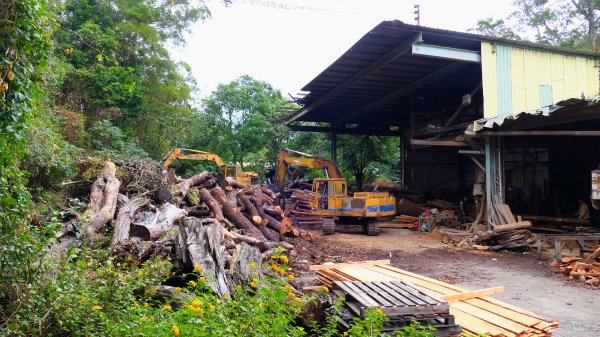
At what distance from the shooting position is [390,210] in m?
15.3

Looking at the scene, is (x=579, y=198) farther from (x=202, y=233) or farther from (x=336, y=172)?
(x=202, y=233)

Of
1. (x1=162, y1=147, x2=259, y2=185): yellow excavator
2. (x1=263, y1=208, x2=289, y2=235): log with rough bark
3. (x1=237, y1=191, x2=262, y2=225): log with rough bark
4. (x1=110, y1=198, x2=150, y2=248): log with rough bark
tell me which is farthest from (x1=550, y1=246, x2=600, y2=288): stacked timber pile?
(x1=162, y1=147, x2=259, y2=185): yellow excavator

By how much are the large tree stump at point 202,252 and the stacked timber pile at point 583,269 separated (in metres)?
6.73

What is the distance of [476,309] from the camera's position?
475cm

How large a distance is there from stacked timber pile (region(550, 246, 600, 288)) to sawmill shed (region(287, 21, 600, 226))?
3138mm

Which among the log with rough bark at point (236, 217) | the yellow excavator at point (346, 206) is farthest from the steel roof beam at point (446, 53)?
the log with rough bark at point (236, 217)

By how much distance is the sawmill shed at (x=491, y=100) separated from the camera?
12047mm

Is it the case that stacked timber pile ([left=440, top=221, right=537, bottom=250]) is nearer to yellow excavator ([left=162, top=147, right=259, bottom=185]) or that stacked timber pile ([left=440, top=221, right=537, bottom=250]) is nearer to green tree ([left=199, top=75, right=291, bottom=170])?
yellow excavator ([left=162, top=147, right=259, bottom=185])

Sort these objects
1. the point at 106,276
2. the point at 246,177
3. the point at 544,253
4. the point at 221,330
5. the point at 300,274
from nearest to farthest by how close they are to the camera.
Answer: the point at 221,330 < the point at 106,276 < the point at 300,274 < the point at 544,253 < the point at 246,177

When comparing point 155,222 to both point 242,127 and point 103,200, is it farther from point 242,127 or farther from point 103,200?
point 242,127

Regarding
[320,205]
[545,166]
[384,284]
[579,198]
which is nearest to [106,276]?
[384,284]

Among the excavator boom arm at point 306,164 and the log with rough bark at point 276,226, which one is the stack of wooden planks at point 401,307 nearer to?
the log with rough bark at point 276,226

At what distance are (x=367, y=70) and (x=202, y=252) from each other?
1032cm

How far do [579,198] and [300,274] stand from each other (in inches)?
483
